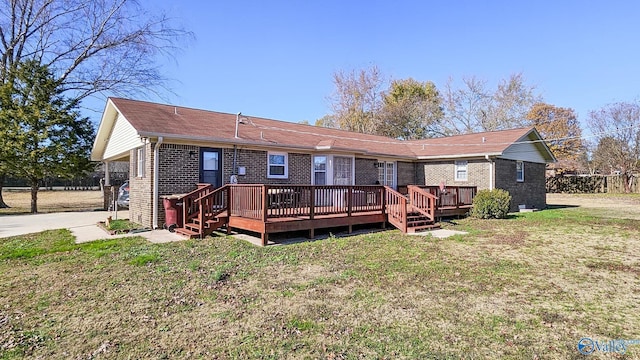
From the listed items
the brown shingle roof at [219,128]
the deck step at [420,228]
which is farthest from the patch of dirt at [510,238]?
the brown shingle roof at [219,128]

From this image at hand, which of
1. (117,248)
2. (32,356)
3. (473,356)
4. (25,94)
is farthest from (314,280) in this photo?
(25,94)

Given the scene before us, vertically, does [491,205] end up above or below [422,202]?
below

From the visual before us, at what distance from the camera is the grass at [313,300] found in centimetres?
330

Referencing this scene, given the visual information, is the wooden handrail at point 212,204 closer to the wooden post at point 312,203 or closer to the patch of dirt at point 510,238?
the wooden post at point 312,203

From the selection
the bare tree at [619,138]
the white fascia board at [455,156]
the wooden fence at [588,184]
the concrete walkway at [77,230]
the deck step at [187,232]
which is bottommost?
the concrete walkway at [77,230]

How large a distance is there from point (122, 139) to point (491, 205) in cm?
1450

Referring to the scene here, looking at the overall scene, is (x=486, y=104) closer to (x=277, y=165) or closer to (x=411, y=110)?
(x=411, y=110)

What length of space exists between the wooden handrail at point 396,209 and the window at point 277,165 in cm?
402

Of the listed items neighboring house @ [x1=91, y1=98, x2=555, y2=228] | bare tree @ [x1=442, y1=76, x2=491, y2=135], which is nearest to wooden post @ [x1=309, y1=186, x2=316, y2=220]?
neighboring house @ [x1=91, y1=98, x2=555, y2=228]

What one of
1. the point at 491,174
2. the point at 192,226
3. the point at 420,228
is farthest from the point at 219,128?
the point at 491,174

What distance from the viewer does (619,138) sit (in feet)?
104

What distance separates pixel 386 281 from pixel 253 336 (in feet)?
8.17

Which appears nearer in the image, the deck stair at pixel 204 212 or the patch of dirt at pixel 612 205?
the deck stair at pixel 204 212

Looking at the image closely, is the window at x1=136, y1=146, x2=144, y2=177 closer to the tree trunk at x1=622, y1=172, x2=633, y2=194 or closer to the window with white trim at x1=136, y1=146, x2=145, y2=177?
the window with white trim at x1=136, y1=146, x2=145, y2=177
